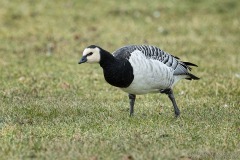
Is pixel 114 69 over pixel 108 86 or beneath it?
over

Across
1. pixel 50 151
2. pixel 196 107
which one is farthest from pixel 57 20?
pixel 50 151

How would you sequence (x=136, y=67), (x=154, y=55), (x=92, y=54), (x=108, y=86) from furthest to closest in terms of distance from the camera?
(x=108, y=86) < (x=154, y=55) < (x=136, y=67) < (x=92, y=54)

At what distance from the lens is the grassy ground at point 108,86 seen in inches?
309

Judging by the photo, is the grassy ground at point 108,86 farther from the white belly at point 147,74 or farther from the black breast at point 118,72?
the black breast at point 118,72

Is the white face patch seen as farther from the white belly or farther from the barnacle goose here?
the white belly

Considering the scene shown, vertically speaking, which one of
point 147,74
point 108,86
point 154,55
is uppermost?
point 154,55

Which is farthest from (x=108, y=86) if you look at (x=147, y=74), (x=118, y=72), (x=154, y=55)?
(x=118, y=72)

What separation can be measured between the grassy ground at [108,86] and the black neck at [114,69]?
71 centimetres

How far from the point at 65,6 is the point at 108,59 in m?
13.8

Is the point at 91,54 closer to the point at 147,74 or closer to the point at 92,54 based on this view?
the point at 92,54

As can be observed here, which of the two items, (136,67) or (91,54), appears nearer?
(91,54)

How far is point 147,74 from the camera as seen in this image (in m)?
9.16

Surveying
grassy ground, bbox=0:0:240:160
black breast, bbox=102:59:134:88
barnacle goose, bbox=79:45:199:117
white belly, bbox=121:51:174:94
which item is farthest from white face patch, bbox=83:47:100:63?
grassy ground, bbox=0:0:240:160

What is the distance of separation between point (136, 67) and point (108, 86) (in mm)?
4266
